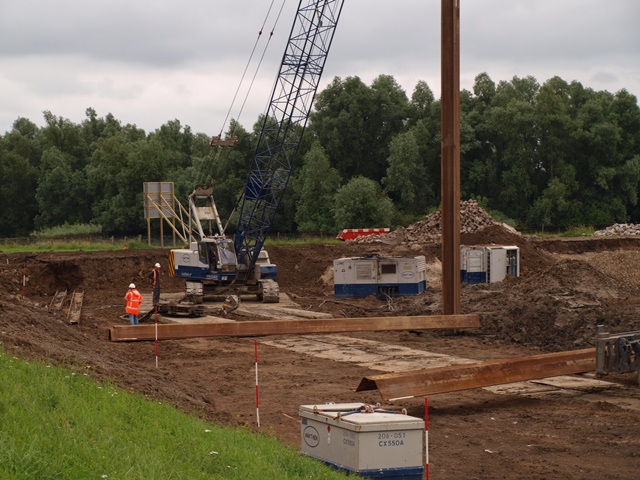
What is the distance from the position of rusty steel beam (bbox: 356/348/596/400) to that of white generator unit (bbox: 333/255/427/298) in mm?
17289

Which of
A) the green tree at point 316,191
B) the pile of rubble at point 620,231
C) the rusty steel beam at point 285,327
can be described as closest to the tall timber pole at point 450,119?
the rusty steel beam at point 285,327

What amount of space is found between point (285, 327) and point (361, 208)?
43031 millimetres

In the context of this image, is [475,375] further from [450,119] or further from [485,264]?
[485,264]

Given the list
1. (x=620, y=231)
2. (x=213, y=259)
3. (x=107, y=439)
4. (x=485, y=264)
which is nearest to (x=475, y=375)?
(x=107, y=439)

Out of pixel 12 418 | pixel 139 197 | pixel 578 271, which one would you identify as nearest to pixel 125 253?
pixel 578 271

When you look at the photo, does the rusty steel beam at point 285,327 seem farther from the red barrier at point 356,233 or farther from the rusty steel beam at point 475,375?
the red barrier at point 356,233

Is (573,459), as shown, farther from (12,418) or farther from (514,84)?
(514,84)

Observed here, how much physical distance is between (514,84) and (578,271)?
52.9 m

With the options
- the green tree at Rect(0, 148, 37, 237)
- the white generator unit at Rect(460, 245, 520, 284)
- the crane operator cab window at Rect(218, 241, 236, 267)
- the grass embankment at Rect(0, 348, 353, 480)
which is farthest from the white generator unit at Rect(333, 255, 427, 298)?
the green tree at Rect(0, 148, 37, 237)

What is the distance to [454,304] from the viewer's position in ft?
76.1

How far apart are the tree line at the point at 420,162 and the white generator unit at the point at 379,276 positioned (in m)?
30.1

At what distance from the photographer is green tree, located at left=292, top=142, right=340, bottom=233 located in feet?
225

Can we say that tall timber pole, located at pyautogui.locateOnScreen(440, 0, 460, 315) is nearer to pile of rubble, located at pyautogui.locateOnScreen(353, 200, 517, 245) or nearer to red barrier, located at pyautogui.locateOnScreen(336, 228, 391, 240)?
pile of rubble, located at pyautogui.locateOnScreen(353, 200, 517, 245)

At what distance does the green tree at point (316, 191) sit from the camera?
225ft
